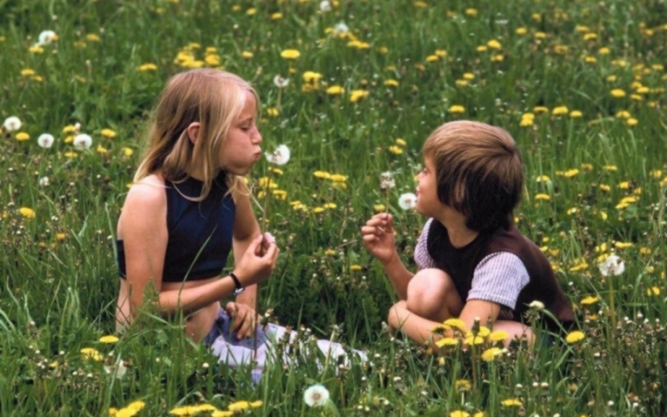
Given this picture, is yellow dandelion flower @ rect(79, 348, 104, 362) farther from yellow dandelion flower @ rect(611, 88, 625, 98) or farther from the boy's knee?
yellow dandelion flower @ rect(611, 88, 625, 98)

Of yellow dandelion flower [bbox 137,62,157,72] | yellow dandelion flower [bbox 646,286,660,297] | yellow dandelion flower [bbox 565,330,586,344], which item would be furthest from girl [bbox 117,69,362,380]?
yellow dandelion flower [bbox 137,62,157,72]

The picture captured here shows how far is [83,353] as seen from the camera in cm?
334

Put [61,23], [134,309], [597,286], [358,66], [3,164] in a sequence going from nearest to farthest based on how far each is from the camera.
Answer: [134,309], [597,286], [3,164], [358,66], [61,23]

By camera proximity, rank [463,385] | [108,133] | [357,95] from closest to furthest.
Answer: [463,385] < [108,133] < [357,95]

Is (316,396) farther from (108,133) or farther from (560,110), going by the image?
(560,110)

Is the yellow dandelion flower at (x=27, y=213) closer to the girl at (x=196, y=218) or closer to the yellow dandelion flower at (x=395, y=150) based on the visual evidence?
the girl at (x=196, y=218)

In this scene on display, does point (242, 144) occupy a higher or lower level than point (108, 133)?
higher

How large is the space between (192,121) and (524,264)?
996 millimetres

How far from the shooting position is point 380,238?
3795 millimetres

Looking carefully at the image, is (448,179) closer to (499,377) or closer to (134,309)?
(499,377)

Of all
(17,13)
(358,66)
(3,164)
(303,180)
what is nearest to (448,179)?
(303,180)

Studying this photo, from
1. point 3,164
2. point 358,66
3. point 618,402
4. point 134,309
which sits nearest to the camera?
point 618,402

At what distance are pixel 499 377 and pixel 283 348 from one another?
1.79 feet

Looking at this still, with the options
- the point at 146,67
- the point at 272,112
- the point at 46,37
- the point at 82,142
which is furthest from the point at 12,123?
the point at 46,37
